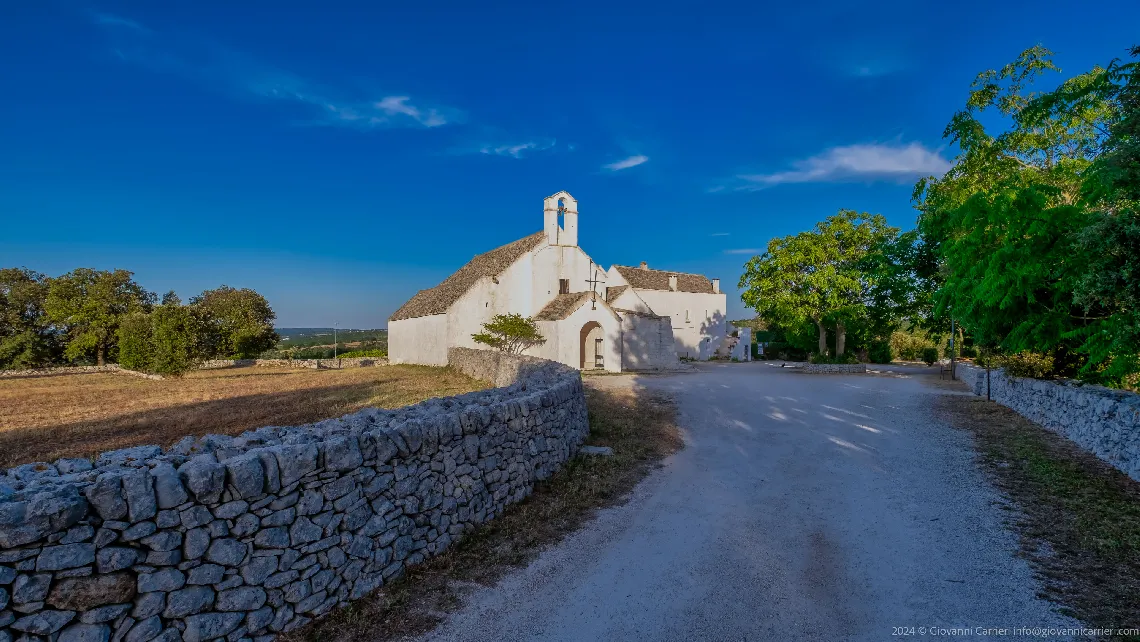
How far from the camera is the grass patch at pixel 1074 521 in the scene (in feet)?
16.1

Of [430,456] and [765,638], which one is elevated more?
[430,456]

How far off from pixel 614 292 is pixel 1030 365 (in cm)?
2166

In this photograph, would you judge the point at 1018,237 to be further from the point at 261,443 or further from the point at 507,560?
the point at 261,443

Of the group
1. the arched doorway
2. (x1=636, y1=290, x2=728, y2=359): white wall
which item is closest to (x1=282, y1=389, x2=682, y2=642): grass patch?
the arched doorway

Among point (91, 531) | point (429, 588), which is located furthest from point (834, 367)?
point (91, 531)

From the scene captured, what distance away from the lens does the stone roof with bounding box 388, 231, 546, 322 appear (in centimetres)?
3203

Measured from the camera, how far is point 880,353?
39531 mm

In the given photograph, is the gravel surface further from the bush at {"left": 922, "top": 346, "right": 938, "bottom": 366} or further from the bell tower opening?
the bush at {"left": 922, "top": 346, "right": 938, "bottom": 366}

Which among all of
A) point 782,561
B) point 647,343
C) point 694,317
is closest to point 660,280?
point 694,317

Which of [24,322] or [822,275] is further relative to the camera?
[24,322]

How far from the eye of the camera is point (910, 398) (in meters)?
17.8

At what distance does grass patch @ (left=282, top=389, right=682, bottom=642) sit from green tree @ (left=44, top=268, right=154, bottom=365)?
135 feet

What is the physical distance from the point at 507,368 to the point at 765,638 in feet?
52.8

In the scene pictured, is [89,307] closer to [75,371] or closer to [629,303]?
[75,371]
